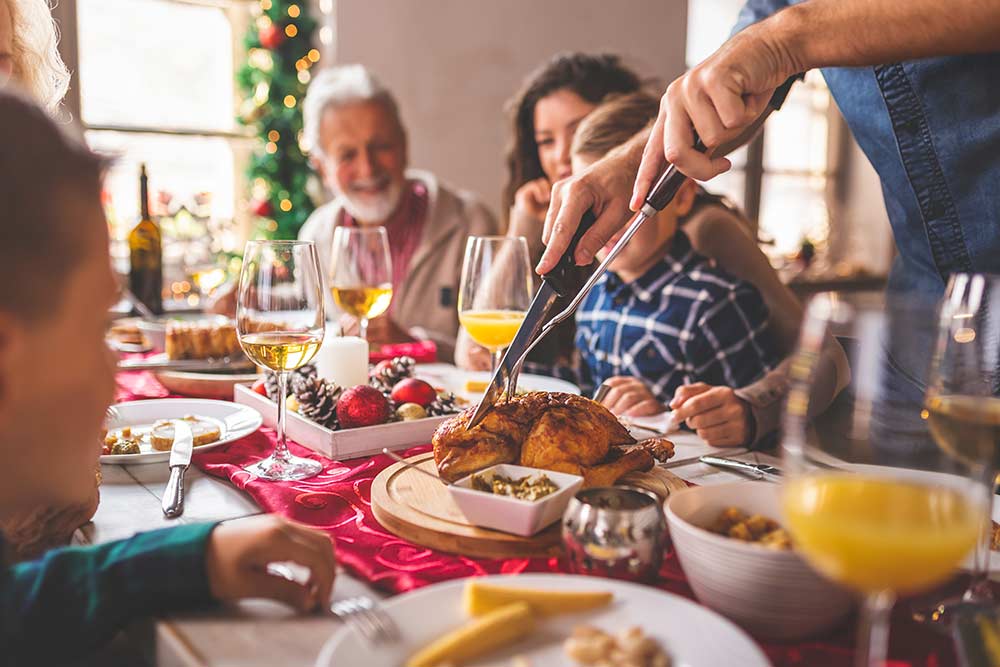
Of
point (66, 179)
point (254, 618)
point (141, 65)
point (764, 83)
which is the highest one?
point (141, 65)

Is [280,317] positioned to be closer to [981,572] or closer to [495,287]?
[495,287]

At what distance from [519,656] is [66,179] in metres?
0.48

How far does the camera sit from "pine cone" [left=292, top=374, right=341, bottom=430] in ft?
4.02

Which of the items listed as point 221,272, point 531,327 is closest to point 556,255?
point 531,327

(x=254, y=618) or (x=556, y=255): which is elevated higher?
(x=556, y=255)

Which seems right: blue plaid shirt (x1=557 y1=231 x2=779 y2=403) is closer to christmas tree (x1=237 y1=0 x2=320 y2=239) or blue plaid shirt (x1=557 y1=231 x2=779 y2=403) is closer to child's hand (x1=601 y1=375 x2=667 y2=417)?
child's hand (x1=601 y1=375 x2=667 y2=417)

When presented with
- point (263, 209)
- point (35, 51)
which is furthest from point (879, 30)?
point (263, 209)

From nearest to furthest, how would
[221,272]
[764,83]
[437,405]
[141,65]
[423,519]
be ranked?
[423,519]
[764,83]
[437,405]
[221,272]
[141,65]

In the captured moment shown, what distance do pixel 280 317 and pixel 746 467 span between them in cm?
64

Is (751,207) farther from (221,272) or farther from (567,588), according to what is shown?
(567,588)

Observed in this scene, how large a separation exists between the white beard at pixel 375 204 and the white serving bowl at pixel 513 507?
2479 mm

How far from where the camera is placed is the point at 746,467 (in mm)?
1095

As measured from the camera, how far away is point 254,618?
0.70 metres

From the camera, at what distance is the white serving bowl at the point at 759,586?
644 millimetres
